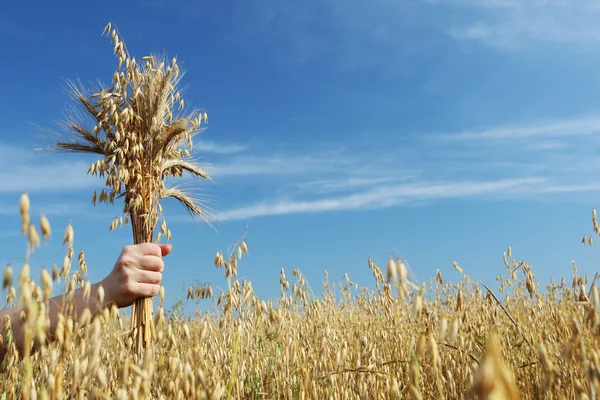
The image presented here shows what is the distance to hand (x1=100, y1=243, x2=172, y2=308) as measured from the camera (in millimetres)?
2504

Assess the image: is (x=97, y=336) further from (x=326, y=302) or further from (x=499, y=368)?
(x=326, y=302)

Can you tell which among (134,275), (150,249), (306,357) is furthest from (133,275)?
(306,357)

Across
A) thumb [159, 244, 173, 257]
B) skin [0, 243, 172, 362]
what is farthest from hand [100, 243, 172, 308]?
thumb [159, 244, 173, 257]

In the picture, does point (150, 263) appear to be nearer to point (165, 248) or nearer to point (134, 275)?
point (134, 275)

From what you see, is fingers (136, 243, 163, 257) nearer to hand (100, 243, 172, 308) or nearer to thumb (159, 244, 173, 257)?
hand (100, 243, 172, 308)

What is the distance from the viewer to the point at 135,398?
1.13 meters

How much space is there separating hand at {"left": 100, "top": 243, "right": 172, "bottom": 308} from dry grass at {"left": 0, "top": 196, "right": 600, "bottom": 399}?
223mm

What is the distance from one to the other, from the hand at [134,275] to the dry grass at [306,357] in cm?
22

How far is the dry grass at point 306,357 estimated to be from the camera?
1.10 meters

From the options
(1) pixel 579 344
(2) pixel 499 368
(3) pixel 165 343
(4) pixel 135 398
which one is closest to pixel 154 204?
(3) pixel 165 343

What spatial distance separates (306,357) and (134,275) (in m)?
1.11

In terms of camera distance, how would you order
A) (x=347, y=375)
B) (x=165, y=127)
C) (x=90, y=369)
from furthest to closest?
(x=165, y=127) < (x=347, y=375) < (x=90, y=369)

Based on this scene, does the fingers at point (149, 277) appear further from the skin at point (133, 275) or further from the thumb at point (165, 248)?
the thumb at point (165, 248)

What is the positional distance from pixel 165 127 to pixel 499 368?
3177 mm
